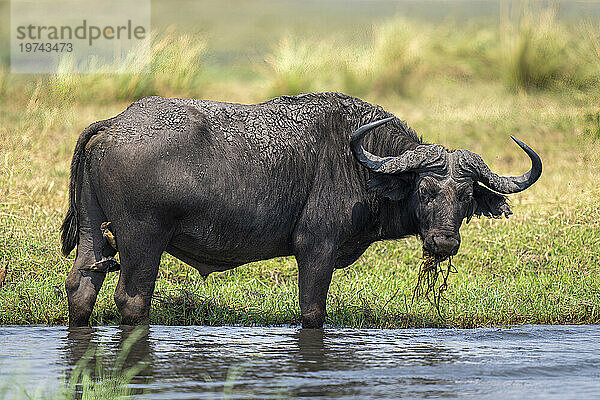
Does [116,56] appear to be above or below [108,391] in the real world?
above

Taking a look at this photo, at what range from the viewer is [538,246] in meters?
12.6

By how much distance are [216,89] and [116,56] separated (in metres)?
1.88

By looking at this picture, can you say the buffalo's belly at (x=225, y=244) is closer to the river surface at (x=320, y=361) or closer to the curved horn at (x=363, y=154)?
the river surface at (x=320, y=361)

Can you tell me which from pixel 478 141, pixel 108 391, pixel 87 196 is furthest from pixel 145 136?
pixel 478 141

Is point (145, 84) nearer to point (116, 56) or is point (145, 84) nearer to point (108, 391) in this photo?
point (116, 56)

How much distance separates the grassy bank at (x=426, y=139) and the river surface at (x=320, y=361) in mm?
693

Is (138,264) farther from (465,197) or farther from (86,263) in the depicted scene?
(465,197)

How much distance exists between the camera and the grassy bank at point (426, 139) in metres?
10.2

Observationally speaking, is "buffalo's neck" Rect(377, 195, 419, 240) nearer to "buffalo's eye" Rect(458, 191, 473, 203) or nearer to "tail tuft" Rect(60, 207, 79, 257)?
"buffalo's eye" Rect(458, 191, 473, 203)

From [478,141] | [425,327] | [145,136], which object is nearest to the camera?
[145,136]

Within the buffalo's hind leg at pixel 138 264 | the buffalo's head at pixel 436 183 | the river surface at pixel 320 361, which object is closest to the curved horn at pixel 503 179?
the buffalo's head at pixel 436 183

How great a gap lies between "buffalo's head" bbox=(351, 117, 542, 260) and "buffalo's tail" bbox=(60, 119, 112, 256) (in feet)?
7.06

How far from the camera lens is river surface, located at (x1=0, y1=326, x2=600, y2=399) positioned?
682cm

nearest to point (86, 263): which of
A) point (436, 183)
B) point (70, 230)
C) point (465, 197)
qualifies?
point (70, 230)
